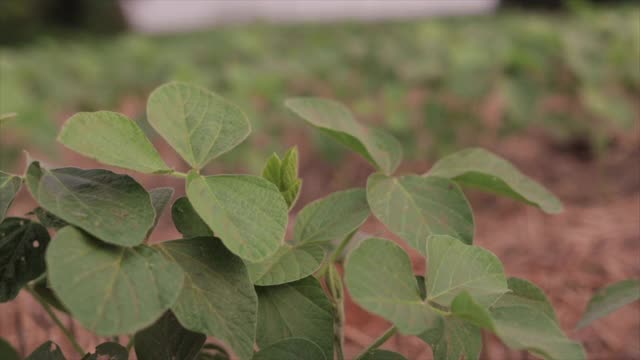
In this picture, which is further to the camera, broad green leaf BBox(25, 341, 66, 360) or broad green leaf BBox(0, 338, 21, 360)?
broad green leaf BBox(0, 338, 21, 360)

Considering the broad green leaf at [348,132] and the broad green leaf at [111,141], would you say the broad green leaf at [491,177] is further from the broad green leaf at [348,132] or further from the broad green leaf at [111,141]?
the broad green leaf at [111,141]

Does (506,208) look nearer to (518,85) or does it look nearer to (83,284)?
(518,85)

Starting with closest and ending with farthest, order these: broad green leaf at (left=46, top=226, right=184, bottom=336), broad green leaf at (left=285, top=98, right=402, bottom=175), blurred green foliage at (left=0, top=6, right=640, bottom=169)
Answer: broad green leaf at (left=46, top=226, right=184, bottom=336)
broad green leaf at (left=285, top=98, right=402, bottom=175)
blurred green foliage at (left=0, top=6, right=640, bottom=169)

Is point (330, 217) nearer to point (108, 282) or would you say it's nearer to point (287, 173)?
point (287, 173)

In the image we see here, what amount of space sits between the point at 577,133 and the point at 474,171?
7.06 feet

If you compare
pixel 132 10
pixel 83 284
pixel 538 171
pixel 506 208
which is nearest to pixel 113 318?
pixel 83 284

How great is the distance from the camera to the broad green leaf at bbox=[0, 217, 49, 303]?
0.61 m

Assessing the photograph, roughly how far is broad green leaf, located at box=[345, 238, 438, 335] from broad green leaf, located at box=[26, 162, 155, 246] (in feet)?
0.50

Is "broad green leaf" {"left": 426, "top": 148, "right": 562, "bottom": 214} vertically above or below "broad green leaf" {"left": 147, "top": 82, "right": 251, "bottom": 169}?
below

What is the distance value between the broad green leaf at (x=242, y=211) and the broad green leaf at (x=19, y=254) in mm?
145

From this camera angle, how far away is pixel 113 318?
49 centimetres

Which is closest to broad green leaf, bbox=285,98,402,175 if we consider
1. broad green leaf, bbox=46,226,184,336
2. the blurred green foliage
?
broad green leaf, bbox=46,226,184,336

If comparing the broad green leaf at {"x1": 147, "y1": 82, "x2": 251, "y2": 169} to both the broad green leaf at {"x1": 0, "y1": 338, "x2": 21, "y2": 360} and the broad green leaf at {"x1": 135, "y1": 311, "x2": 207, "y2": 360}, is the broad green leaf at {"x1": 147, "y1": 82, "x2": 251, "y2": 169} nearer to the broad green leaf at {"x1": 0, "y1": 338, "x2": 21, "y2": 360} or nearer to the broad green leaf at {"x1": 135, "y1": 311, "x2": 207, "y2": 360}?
the broad green leaf at {"x1": 135, "y1": 311, "x2": 207, "y2": 360}

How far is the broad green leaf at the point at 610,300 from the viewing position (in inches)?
30.6
